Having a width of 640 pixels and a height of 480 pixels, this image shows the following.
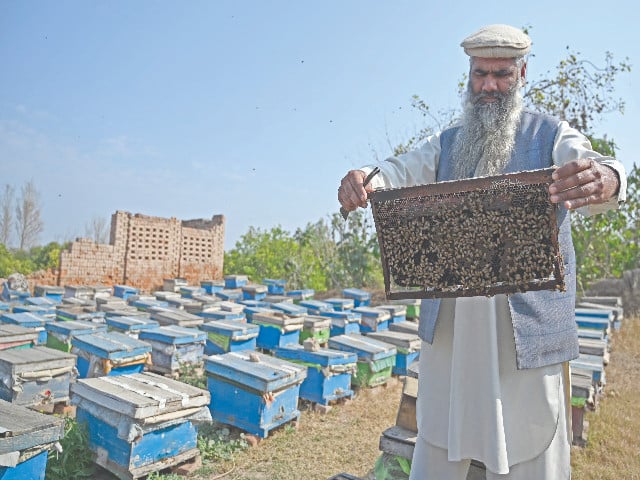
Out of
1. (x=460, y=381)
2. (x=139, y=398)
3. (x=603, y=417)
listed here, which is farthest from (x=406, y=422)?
(x=603, y=417)

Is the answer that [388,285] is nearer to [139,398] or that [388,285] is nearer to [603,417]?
[139,398]

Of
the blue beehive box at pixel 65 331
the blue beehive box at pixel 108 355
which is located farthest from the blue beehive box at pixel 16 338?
the blue beehive box at pixel 65 331

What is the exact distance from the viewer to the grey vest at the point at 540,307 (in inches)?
72.8

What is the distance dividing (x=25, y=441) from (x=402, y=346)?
4679 millimetres

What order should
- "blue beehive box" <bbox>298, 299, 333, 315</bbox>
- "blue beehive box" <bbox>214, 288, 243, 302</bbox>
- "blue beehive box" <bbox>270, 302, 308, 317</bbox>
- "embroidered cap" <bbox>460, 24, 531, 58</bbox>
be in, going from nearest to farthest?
"embroidered cap" <bbox>460, 24, 531, 58</bbox>, "blue beehive box" <bbox>270, 302, 308, 317</bbox>, "blue beehive box" <bbox>298, 299, 333, 315</bbox>, "blue beehive box" <bbox>214, 288, 243, 302</bbox>

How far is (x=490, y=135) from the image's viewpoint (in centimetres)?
211

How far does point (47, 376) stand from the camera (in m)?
4.51

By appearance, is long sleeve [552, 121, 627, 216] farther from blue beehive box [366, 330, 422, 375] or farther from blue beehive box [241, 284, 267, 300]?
blue beehive box [241, 284, 267, 300]

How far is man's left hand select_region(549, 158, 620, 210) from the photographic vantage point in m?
1.53

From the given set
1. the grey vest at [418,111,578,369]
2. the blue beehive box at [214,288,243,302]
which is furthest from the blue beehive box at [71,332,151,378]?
the blue beehive box at [214,288,243,302]

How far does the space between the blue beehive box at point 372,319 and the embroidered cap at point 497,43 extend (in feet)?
22.0

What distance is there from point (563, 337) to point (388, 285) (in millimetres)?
708

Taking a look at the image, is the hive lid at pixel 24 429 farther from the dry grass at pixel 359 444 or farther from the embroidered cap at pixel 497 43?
the embroidered cap at pixel 497 43

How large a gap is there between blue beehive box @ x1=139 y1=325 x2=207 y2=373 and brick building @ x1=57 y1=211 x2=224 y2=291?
10454mm
